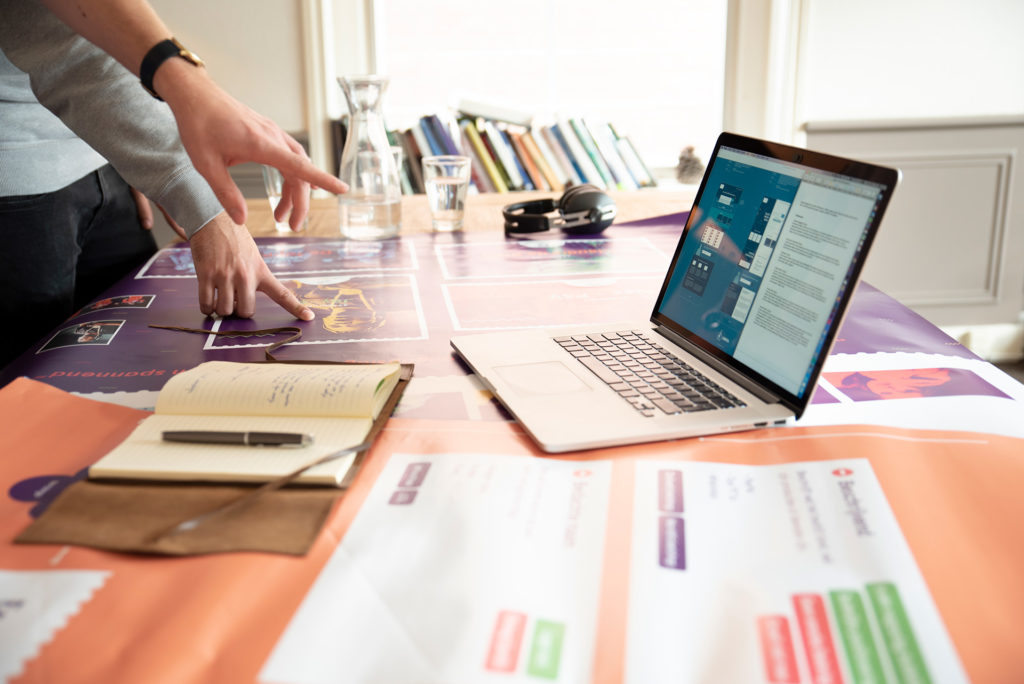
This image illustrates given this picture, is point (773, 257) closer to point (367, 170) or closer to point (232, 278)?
point (232, 278)

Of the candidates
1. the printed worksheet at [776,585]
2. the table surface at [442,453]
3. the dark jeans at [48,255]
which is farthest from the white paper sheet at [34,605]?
the dark jeans at [48,255]

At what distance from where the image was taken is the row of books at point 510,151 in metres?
2.69

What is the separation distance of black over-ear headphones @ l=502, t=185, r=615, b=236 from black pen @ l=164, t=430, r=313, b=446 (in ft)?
3.04

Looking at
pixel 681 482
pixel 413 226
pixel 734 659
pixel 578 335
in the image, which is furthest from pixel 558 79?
pixel 734 659

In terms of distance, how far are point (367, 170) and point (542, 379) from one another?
0.77 metres

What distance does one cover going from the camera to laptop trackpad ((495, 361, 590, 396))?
0.75 metres

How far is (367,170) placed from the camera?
1.40 m

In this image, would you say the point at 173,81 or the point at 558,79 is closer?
the point at 173,81

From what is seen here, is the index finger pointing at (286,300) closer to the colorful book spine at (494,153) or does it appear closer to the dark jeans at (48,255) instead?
the dark jeans at (48,255)

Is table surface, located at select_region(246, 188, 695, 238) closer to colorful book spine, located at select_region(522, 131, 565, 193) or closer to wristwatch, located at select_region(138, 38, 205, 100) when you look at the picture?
wristwatch, located at select_region(138, 38, 205, 100)

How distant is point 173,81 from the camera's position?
2.71ft

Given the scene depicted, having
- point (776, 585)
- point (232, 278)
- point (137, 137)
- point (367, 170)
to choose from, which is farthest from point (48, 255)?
point (776, 585)

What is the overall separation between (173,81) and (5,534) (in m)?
0.50

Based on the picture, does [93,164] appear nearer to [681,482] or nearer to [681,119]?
[681,482]
